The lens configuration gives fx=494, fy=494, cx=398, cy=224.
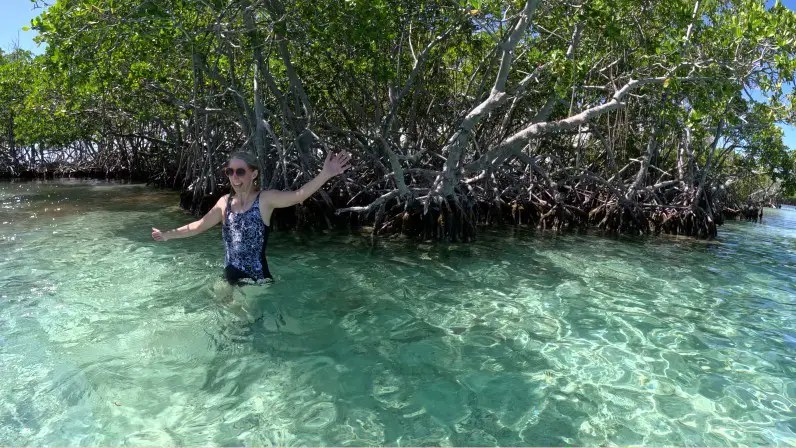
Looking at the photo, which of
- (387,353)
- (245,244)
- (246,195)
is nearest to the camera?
(387,353)

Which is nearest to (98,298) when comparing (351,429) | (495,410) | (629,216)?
(351,429)

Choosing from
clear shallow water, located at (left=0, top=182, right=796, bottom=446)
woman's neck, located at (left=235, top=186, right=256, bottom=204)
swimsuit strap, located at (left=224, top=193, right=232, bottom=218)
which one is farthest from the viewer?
swimsuit strap, located at (left=224, top=193, right=232, bottom=218)

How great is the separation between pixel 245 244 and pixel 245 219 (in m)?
0.22

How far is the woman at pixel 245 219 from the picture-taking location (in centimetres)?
336

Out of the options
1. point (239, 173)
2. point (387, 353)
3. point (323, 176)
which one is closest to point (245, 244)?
point (239, 173)

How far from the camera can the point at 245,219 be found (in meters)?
3.54

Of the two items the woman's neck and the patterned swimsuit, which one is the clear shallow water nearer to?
the patterned swimsuit

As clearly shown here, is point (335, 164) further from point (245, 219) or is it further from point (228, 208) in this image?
point (228, 208)

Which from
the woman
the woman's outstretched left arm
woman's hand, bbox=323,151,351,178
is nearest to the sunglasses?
the woman

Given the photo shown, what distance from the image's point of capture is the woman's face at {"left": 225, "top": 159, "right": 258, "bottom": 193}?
3.32 metres

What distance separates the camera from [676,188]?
428 inches

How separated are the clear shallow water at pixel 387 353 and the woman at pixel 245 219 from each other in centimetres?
40

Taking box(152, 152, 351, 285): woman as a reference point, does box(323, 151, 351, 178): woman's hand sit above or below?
above

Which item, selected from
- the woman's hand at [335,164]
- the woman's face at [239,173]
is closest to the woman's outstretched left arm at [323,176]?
the woman's hand at [335,164]
